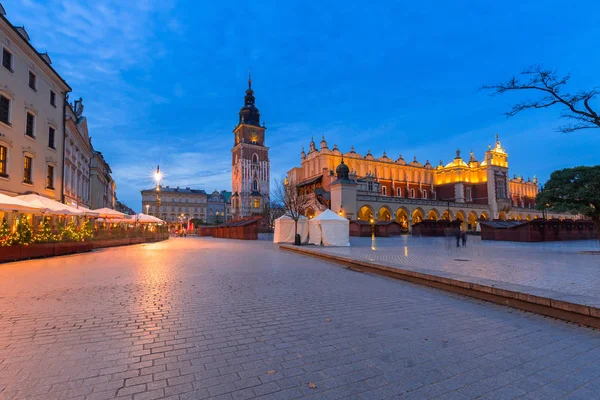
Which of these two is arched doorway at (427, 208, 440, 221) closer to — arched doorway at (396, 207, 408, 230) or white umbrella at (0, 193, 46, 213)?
arched doorway at (396, 207, 408, 230)

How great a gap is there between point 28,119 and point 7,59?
379 cm

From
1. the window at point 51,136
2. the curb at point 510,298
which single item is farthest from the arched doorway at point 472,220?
the window at point 51,136

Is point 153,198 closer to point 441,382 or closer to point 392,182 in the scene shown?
point 392,182

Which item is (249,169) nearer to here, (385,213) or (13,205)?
(385,213)

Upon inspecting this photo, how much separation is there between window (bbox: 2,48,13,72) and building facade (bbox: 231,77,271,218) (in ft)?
225

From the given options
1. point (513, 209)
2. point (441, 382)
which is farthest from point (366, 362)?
point (513, 209)

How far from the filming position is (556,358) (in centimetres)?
361

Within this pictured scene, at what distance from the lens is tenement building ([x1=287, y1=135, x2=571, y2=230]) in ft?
194

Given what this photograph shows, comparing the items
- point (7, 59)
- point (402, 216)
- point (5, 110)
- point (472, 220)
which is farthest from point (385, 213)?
point (7, 59)

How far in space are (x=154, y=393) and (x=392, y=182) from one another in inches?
3076

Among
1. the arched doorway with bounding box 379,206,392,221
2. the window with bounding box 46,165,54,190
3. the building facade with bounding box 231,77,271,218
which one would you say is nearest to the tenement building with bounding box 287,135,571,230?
the arched doorway with bounding box 379,206,392,221

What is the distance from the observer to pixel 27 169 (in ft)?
69.0

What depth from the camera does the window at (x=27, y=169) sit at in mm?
20516

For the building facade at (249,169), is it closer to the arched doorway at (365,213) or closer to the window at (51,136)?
the arched doorway at (365,213)
